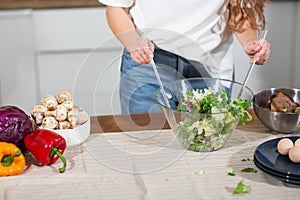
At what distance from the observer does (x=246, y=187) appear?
123 cm

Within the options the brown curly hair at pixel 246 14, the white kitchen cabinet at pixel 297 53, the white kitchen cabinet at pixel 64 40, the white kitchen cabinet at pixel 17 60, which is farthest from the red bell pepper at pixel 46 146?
the white kitchen cabinet at pixel 297 53

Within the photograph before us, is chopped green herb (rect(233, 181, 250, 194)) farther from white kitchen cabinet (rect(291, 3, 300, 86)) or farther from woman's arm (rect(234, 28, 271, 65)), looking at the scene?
white kitchen cabinet (rect(291, 3, 300, 86))

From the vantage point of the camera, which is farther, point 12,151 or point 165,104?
point 165,104

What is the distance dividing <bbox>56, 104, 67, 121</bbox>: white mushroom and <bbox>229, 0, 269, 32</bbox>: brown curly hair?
2.03ft

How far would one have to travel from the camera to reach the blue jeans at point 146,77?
5.74 feet

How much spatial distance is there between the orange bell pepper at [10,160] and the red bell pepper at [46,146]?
0.12 feet

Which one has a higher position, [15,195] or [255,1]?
[255,1]

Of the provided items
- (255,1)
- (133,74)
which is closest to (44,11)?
(133,74)

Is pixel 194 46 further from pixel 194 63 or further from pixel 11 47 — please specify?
pixel 11 47

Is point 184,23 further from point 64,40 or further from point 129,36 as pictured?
point 64,40

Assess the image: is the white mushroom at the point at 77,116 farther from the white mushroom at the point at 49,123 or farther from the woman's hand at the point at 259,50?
the woman's hand at the point at 259,50

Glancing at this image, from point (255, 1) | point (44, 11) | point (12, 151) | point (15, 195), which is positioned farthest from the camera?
point (44, 11)

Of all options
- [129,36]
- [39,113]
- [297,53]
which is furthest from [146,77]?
[297,53]

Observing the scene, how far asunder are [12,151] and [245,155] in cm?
57
